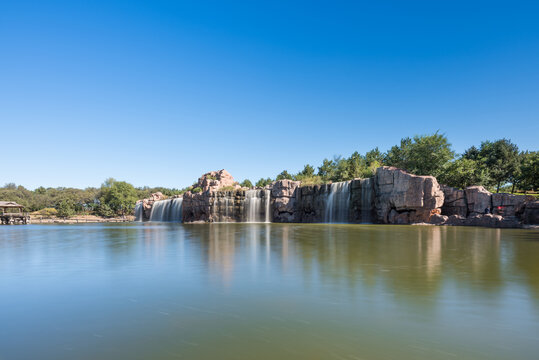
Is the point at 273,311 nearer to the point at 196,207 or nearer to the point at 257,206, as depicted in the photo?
the point at 257,206

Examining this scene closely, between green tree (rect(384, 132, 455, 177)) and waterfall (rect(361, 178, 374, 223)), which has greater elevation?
green tree (rect(384, 132, 455, 177))

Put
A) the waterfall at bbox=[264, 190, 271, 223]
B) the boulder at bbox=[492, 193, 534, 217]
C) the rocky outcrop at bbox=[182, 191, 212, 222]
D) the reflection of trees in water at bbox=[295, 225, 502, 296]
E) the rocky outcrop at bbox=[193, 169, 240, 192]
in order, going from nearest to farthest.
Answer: the reflection of trees in water at bbox=[295, 225, 502, 296], the boulder at bbox=[492, 193, 534, 217], the waterfall at bbox=[264, 190, 271, 223], the rocky outcrop at bbox=[182, 191, 212, 222], the rocky outcrop at bbox=[193, 169, 240, 192]

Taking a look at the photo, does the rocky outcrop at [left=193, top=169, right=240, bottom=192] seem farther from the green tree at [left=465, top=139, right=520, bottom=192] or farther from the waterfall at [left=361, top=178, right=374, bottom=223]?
the green tree at [left=465, top=139, right=520, bottom=192]

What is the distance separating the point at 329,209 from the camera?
37188 mm

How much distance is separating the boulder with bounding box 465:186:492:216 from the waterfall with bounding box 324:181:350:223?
12735mm

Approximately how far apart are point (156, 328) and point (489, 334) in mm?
4067

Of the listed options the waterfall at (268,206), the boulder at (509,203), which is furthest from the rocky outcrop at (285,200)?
the boulder at (509,203)

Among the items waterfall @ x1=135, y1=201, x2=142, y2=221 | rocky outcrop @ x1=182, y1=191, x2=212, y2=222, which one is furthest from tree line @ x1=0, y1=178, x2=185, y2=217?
rocky outcrop @ x1=182, y1=191, x2=212, y2=222

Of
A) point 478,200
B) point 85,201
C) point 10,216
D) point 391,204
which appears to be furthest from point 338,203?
point 85,201

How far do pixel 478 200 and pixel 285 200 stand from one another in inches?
939

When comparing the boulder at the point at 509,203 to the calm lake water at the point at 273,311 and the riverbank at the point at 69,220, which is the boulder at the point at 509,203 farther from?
the riverbank at the point at 69,220

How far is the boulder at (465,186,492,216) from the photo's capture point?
1014 inches

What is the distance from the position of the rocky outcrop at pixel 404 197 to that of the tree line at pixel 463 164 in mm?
6326

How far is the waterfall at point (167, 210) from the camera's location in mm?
53984
